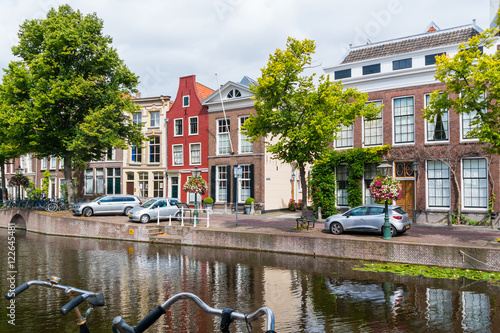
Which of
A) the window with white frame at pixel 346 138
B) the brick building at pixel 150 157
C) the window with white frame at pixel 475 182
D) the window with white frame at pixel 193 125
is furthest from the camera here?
the brick building at pixel 150 157

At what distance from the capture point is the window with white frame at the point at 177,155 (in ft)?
122

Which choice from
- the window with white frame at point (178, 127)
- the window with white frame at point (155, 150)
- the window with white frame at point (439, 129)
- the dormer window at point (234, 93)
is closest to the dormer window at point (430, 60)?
the window with white frame at point (439, 129)

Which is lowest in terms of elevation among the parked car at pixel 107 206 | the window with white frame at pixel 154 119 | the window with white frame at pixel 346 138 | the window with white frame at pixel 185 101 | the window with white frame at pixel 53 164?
the parked car at pixel 107 206

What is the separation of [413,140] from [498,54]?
9129 millimetres

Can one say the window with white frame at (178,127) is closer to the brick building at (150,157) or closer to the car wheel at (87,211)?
the brick building at (150,157)

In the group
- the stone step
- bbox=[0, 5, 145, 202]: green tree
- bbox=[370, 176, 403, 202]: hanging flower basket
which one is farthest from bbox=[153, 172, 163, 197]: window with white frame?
bbox=[370, 176, 403, 202]: hanging flower basket

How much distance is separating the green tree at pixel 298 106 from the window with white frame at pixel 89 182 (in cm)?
2832

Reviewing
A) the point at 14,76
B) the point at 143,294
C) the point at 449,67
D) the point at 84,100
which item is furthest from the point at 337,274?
the point at 14,76

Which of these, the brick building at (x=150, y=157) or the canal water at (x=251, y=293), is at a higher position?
the brick building at (x=150, y=157)

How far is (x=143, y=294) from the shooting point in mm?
11508

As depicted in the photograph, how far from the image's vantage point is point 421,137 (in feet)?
78.1

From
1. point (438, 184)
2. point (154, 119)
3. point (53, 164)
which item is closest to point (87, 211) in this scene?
point (154, 119)

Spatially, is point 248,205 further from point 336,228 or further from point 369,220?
point 369,220

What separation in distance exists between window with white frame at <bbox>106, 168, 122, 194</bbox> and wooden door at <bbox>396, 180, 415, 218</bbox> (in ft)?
90.8
